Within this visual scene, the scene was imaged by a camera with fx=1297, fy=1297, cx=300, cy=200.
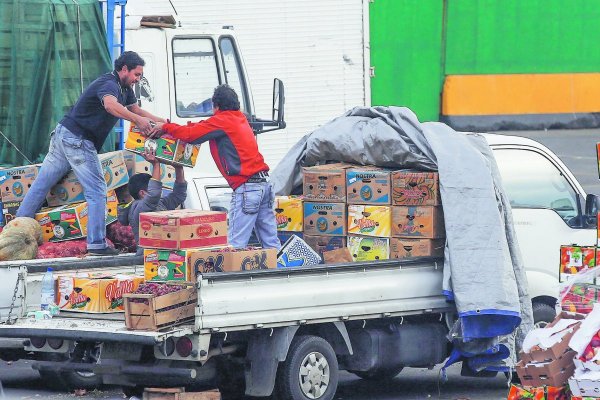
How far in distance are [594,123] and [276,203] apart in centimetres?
1879

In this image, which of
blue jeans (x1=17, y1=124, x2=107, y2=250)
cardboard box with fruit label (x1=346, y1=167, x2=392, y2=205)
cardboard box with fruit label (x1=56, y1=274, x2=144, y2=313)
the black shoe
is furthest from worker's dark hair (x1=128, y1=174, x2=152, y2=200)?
cardboard box with fruit label (x1=346, y1=167, x2=392, y2=205)

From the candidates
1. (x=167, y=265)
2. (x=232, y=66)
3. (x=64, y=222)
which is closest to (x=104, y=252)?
(x=64, y=222)

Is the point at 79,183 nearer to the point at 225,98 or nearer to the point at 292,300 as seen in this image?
the point at 225,98

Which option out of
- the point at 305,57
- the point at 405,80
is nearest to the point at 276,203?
the point at 305,57

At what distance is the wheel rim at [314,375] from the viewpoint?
9242 millimetres

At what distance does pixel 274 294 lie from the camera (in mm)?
8891

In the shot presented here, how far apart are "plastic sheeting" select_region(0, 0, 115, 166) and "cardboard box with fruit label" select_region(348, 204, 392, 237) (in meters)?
3.48

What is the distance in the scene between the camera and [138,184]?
34.6ft

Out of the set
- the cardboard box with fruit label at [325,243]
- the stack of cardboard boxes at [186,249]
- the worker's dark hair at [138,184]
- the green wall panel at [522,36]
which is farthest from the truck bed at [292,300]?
the green wall panel at [522,36]

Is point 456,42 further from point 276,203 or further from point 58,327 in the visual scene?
point 58,327

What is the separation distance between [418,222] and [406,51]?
53.8 feet

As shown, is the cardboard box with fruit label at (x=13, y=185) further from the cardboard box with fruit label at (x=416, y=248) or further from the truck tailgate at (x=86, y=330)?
the cardboard box with fruit label at (x=416, y=248)

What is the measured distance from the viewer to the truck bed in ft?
28.2

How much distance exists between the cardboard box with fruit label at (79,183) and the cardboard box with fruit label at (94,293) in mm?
1516
